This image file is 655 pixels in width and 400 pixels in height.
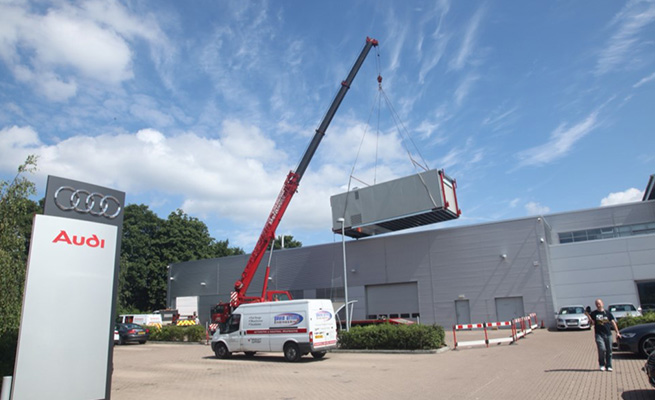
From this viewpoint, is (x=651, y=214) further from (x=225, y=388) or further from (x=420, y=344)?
(x=225, y=388)

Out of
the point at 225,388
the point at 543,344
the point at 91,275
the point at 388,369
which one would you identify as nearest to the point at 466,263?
the point at 543,344

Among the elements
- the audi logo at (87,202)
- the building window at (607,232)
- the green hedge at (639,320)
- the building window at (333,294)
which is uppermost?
the building window at (607,232)

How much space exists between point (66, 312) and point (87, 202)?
1.73 metres

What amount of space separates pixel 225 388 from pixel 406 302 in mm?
25537

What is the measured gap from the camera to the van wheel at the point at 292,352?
1609 cm

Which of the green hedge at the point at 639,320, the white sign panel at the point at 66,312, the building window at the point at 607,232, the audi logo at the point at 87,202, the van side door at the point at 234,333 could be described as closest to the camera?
the white sign panel at the point at 66,312

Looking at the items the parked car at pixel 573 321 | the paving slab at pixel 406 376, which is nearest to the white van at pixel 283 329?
the paving slab at pixel 406 376

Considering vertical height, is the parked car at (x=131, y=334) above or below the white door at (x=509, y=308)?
below

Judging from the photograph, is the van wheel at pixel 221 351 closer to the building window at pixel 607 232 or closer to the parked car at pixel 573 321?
the parked car at pixel 573 321

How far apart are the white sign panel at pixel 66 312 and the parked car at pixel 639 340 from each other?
39.7ft

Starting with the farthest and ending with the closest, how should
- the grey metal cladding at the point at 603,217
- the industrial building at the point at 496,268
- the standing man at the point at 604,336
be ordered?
the grey metal cladding at the point at 603,217 → the industrial building at the point at 496,268 → the standing man at the point at 604,336

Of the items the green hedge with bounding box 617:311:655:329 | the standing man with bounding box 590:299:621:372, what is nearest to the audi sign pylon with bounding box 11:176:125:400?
the standing man with bounding box 590:299:621:372

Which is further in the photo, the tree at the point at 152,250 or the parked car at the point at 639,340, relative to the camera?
the tree at the point at 152,250

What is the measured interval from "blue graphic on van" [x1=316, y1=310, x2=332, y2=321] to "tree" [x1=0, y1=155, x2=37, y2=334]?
9.20 meters
